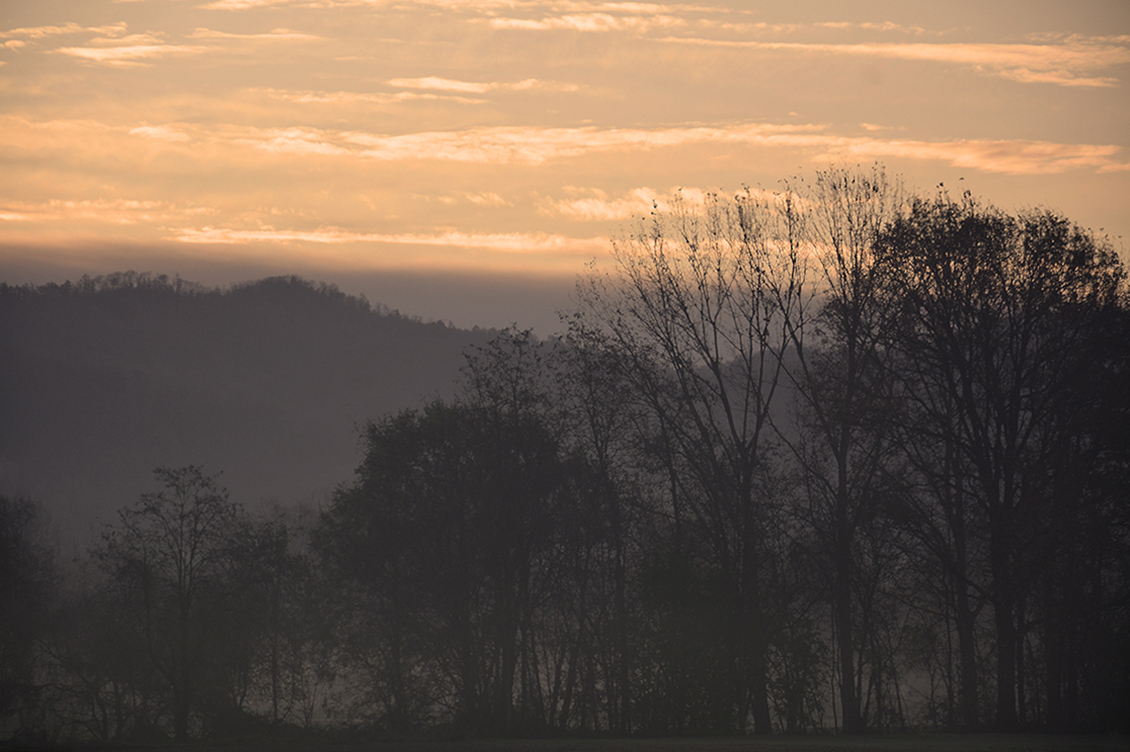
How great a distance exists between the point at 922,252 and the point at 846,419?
5325mm

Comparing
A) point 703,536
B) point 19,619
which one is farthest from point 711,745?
point 19,619

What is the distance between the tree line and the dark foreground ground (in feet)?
12.6

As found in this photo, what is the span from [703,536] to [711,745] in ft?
41.4

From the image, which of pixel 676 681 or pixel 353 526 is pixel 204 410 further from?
pixel 676 681

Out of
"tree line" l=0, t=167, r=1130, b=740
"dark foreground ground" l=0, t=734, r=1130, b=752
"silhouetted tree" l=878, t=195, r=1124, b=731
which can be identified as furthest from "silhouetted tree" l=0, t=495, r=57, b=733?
"silhouetted tree" l=878, t=195, r=1124, b=731

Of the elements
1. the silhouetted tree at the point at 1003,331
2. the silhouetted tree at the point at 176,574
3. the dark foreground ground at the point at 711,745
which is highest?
the silhouetted tree at the point at 1003,331

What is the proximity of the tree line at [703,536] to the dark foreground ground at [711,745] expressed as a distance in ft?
12.6

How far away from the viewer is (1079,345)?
27438 millimetres

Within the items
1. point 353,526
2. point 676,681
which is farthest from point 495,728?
point 353,526

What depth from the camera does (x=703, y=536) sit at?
1388 inches

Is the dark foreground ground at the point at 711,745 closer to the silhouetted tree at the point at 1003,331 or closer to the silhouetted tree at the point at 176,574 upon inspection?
the silhouetted tree at the point at 1003,331

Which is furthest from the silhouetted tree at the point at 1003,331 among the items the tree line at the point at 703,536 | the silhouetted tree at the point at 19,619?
the silhouetted tree at the point at 19,619

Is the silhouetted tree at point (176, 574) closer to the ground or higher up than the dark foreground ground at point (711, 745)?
higher up

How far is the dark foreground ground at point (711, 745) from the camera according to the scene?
19922 millimetres
